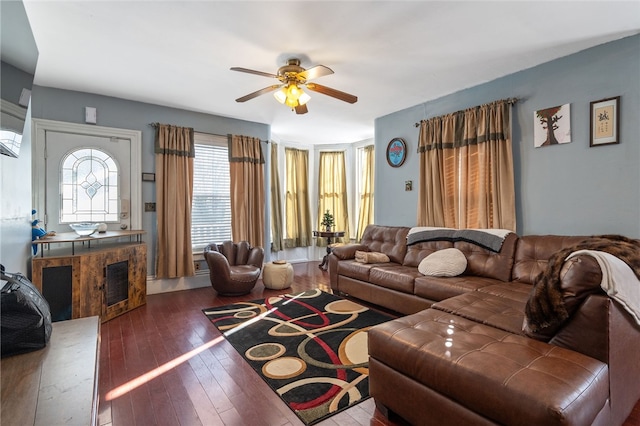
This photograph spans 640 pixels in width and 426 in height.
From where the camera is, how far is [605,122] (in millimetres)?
2701

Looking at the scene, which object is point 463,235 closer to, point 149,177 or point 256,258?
point 256,258

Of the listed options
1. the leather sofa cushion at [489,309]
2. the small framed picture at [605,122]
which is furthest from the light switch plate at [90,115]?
the small framed picture at [605,122]

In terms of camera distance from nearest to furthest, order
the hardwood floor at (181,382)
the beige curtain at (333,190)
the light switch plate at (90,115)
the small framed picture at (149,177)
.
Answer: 1. the hardwood floor at (181,382)
2. the light switch plate at (90,115)
3. the small framed picture at (149,177)
4. the beige curtain at (333,190)

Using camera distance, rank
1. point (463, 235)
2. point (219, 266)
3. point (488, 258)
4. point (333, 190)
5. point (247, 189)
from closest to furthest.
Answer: point (488, 258) → point (463, 235) → point (219, 266) → point (247, 189) → point (333, 190)

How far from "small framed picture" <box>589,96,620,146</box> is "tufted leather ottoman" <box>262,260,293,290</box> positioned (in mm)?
3795

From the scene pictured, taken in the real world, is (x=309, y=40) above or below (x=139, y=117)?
above

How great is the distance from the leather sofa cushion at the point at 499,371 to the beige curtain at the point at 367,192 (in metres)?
4.51

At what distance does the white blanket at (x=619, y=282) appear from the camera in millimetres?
1365

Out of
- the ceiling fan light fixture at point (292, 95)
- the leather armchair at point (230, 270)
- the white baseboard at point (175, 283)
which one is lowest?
the white baseboard at point (175, 283)

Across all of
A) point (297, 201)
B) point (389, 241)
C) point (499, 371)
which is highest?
point (297, 201)

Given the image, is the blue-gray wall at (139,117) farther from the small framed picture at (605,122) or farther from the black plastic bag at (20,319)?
the small framed picture at (605,122)

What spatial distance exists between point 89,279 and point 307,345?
2.29m

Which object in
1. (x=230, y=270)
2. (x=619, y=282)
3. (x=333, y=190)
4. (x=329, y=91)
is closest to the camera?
(x=619, y=282)

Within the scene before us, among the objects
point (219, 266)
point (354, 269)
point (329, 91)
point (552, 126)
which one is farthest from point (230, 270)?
point (552, 126)
